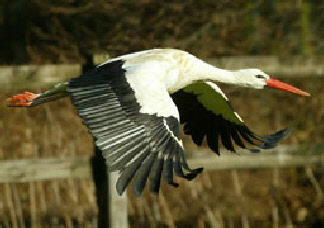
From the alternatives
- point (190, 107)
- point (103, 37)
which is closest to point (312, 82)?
point (103, 37)

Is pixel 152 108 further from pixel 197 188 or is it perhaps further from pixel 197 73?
pixel 197 188

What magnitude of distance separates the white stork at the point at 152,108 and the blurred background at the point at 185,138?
0.75 ft

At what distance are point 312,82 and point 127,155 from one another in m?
4.01

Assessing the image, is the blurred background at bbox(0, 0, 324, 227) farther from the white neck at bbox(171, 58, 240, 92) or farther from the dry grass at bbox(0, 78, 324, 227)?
the white neck at bbox(171, 58, 240, 92)

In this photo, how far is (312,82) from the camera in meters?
7.52

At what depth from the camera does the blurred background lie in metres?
5.95

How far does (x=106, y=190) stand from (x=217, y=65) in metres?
1.04

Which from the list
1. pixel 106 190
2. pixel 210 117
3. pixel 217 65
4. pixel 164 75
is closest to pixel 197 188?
pixel 210 117

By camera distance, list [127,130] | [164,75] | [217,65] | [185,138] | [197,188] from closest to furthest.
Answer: [127,130]
[164,75]
[217,65]
[197,188]
[185,138]

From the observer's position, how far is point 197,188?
658 centimetres

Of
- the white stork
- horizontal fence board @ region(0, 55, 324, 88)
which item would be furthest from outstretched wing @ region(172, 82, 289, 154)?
horizontal fence board @ region(0, 55, 324, 88)

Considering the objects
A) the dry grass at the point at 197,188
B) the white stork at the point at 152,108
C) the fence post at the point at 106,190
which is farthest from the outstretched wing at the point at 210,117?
the dry grass at the point at 197,188

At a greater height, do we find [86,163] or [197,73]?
[197,73]

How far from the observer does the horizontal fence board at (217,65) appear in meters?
4.76
